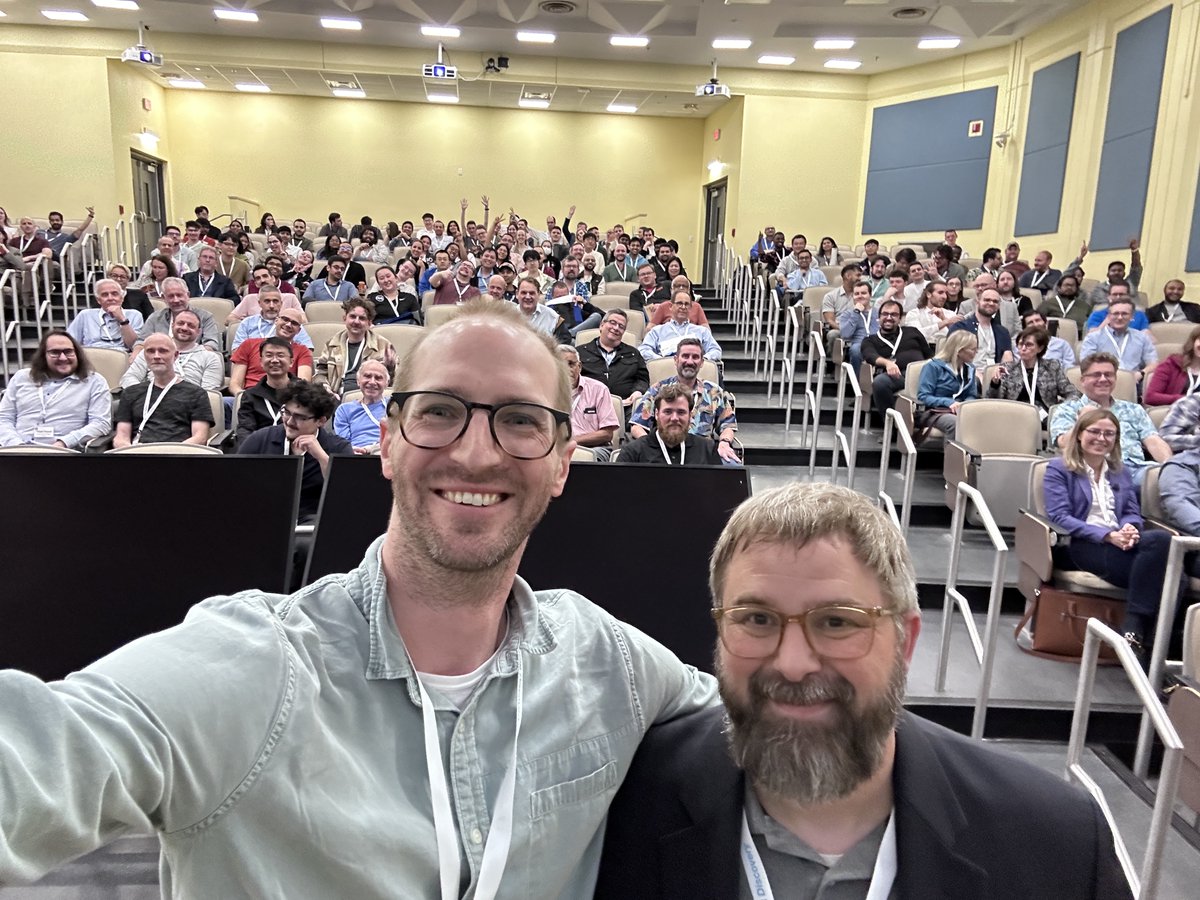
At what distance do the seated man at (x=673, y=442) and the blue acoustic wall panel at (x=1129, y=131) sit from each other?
7.69 metres

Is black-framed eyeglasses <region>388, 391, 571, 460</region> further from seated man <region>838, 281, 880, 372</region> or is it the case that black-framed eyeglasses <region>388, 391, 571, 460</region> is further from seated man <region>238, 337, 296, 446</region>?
seated man <region>838, 281, 880, 372</region>

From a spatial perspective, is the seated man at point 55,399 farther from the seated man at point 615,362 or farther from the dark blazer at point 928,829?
the dark blazer at point 928,829

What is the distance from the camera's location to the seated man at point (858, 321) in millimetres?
6879

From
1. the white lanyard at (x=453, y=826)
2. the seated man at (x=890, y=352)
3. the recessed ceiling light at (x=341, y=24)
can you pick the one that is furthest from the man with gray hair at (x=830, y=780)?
the recessed ceiling light at (x=341, y=24)

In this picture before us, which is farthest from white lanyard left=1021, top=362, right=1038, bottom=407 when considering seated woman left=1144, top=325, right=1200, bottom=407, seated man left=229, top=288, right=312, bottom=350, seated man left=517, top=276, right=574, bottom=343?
seated man left=229, top=288, right=312, bottom=350

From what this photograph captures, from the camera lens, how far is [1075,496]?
3.58 metres

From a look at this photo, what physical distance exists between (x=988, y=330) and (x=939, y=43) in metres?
7.55

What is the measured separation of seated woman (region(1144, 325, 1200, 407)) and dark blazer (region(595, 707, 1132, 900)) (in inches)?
202

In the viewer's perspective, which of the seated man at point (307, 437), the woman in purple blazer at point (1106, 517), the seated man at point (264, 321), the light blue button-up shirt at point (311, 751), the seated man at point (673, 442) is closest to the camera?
the light blue button-up shirt at point (311, 751)

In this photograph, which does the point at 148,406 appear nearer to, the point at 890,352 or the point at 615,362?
the point at 615,362

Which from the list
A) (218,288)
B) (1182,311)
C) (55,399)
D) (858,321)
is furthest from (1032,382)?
(218,288)

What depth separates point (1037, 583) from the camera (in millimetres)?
3584

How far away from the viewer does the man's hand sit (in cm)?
356

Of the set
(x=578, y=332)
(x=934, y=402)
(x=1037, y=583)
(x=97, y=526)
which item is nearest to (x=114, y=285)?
(x=578, y=332)
